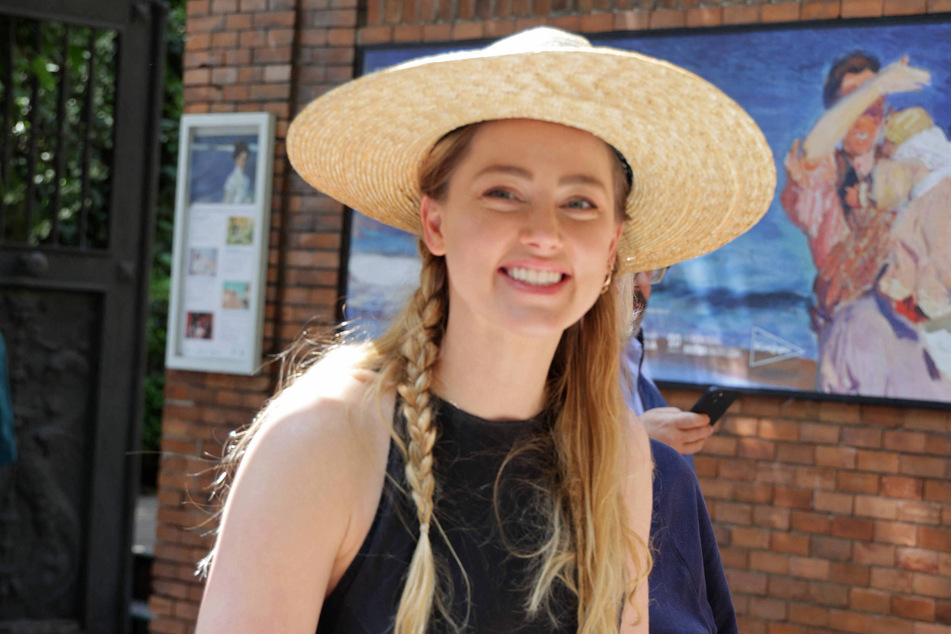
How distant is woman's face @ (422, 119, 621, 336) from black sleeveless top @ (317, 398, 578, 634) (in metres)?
0.21

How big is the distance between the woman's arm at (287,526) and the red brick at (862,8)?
327 cm

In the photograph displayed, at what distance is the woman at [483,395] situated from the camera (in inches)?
62.2

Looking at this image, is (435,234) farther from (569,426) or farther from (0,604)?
(0,604)

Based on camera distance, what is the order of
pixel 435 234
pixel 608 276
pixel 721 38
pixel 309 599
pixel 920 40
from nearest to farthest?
pixel 309 599
pixel 435 234
pixel 608 276
pixel 920 40
pixel 721 38

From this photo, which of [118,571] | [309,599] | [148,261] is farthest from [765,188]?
[118,571]

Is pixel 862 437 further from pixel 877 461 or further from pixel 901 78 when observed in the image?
pixel 901 78

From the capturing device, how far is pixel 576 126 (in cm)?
186

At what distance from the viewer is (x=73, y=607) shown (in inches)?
196

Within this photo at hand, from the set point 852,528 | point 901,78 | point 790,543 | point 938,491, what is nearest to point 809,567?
point 790,543

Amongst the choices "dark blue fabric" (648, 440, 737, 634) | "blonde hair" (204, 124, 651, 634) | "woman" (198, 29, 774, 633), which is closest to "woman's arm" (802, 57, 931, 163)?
"woman" (198, 29, 774, 633)

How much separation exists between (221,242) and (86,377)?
3.18 ft

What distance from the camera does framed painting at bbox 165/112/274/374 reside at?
17.4ft

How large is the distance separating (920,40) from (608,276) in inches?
103

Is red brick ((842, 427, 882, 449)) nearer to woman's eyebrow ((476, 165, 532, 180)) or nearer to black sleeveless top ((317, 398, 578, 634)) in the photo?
black sleeveless top ((317, 398, 578, 634))
